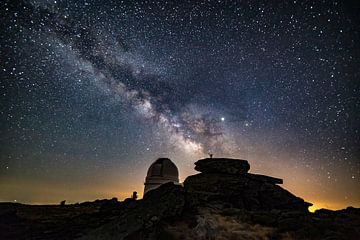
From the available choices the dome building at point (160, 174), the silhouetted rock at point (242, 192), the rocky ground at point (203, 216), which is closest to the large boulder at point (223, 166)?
the rocky ground at point (203, 216)

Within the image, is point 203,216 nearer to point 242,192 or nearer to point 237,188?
point 237,188

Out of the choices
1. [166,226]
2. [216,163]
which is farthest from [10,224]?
[216,163]

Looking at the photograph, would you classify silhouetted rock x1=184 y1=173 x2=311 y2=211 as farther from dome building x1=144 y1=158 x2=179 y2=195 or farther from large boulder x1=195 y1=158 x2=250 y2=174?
dome building x1=144 y1=158 x2=179 y2=195

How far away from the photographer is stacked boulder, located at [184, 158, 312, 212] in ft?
56.4

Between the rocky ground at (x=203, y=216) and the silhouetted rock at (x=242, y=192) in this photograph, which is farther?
the silhouetted rock at (x=242, y=192)

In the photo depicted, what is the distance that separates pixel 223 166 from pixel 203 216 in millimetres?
7190

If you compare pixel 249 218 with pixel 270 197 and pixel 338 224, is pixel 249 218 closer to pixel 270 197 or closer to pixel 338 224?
pixel 338 224

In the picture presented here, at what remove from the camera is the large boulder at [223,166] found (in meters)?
19.7

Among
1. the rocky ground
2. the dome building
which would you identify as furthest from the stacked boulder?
the dome building

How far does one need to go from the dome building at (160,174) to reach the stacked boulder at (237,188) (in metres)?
9.46

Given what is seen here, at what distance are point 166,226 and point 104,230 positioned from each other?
3.42m

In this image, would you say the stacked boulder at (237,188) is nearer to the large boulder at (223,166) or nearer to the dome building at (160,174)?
the large boulder at (223,166)

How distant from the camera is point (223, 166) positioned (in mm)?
19812

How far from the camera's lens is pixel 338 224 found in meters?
→ 11.8
